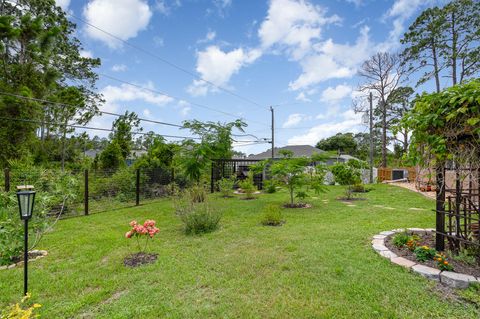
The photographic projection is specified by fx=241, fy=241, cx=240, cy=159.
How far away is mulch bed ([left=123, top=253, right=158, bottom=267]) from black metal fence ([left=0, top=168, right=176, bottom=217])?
2.89 meters

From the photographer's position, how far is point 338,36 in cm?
851

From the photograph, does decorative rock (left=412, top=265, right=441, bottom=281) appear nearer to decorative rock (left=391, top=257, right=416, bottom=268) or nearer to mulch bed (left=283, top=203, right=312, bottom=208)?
decorative rock (left=391, top=257, right=416, bottom=268)

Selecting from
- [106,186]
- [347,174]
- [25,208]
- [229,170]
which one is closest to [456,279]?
[25,208]

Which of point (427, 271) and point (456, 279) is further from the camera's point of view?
point (427, 271)

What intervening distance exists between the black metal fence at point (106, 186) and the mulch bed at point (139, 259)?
2.89m

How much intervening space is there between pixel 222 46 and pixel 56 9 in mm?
8976

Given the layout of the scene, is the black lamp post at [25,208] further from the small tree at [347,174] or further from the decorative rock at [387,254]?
the small tree at [347,174]

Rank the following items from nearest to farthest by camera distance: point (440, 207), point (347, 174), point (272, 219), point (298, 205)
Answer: point (440, 207) < point (272, 219) < point (298, 205) < point (347, 174)

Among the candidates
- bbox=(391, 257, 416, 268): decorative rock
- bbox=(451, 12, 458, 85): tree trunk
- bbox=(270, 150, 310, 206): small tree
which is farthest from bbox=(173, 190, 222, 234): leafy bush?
bbox=(451, 12, 458, 85): tree trunk

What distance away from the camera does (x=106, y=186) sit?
759 cm

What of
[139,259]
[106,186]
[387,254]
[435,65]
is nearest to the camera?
[387,254]

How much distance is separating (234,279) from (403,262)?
2.01 m

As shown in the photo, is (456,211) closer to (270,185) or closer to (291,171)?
(291,171)

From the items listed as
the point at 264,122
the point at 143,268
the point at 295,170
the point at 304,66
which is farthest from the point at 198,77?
the point at 143,268
